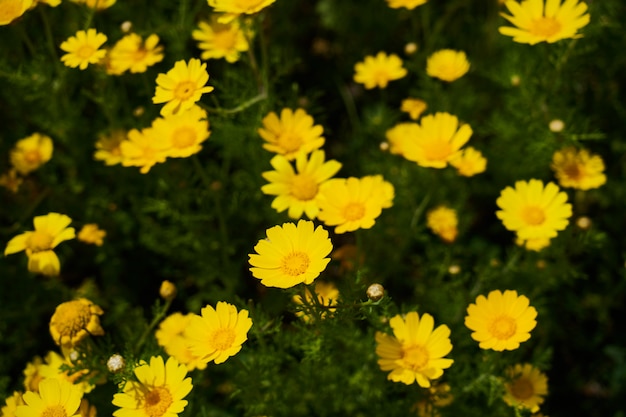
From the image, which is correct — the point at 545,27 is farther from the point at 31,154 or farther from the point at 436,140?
the point at 31,154

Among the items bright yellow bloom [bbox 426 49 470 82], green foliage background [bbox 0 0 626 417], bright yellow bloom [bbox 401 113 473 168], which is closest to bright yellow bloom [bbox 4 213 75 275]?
green foliage background [bbox 0 0 626 417]

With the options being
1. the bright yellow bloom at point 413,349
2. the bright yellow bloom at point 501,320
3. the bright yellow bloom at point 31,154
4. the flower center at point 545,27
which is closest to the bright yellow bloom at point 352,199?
the bright yellow bloom at point 413,349

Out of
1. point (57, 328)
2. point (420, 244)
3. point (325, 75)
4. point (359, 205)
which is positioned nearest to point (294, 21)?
point (325, 75)

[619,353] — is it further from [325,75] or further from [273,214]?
[325,75]

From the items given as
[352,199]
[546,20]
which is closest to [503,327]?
[352,199]

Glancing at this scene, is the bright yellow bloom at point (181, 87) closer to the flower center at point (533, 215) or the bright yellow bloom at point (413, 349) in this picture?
the bright yellow bloom at point (413, 349)

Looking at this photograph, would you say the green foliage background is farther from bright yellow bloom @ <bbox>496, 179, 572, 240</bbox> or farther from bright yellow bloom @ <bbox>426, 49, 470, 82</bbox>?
bright yellow bloom @ <bbox>496, 179, 572, 240</bbox>
